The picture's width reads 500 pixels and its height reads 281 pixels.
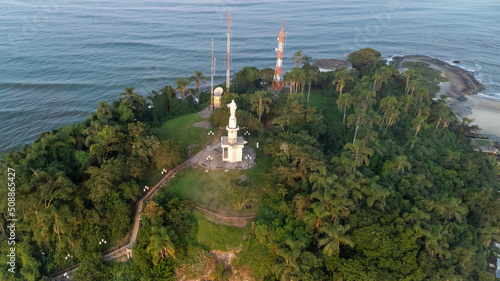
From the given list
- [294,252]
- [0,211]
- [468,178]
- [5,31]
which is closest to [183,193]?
[294,252]

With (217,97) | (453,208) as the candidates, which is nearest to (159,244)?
(217,97)

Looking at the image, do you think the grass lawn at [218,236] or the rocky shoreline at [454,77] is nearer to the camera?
the grass lawn at [218,236]

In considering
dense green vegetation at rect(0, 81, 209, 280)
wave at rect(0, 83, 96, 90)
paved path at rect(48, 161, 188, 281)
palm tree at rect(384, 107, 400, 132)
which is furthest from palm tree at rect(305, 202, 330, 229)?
wave at rect(0, 83, 96, 90)

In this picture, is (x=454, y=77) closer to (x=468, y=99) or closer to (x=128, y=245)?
(x=468, y=99)

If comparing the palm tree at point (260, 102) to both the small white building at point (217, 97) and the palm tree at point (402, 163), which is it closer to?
the small white building at point (217, 97)

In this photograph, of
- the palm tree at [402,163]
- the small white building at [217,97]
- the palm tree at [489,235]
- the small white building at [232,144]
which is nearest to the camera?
the palm tree at [489,235]

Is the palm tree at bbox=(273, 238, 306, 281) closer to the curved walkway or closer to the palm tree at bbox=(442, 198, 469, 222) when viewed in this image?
the curved walkway

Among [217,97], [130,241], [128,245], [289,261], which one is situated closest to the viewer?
[289,261]

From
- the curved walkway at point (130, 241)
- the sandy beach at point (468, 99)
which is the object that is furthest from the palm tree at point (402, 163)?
the sandy beach at point (468, 99)
